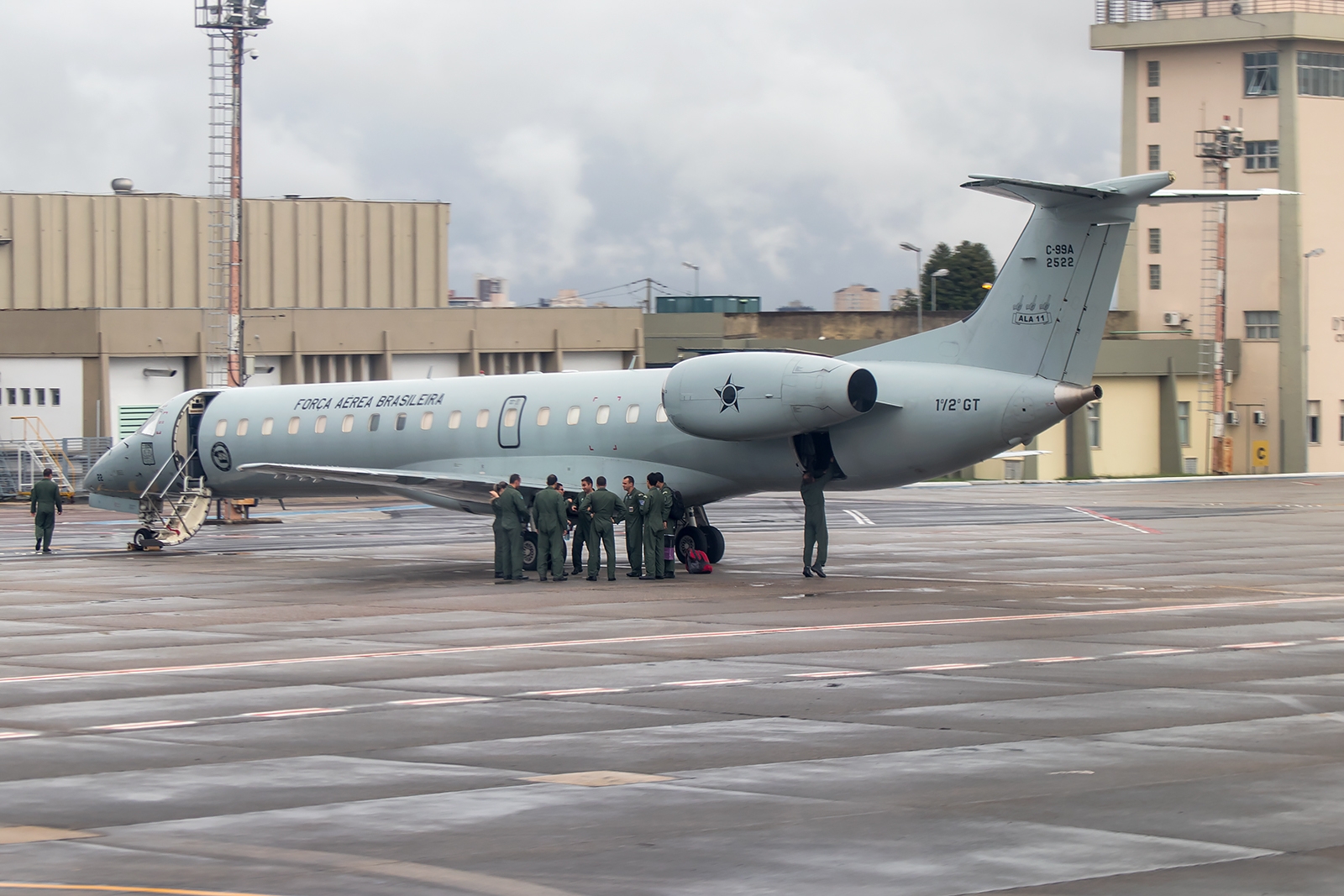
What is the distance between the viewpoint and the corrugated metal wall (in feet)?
227

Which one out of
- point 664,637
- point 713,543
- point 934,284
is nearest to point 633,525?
point 713,543

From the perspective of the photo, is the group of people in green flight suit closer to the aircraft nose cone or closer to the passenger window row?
the passenger window row

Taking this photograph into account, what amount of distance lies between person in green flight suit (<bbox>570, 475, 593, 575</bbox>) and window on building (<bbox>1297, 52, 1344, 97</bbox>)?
60.6 meters

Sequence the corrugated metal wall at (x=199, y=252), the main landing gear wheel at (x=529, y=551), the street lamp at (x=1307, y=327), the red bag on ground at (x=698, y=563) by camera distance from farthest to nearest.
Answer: the street lamp at (x=1307, y=327), the corrugated metal wall at (x=199, y=252), the main landing gear wheel at (x=529, y=551), the red bag on ground at (x=698, y=563)

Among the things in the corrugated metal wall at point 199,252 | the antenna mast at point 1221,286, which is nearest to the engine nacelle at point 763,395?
the corrugated metal wall at point 199,252

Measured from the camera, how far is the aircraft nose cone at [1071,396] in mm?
22766

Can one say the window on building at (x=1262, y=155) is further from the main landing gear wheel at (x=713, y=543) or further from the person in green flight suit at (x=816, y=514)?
the person in green flight suit at (x=816, y=514)

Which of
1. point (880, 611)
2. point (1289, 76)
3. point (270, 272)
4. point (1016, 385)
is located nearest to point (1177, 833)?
point (880, 611)

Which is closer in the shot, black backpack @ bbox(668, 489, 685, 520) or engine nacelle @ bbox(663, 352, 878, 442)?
engine nacelle @ bbox(663, 352, 878, 442)

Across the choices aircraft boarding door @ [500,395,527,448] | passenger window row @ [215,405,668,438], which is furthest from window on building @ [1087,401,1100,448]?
aircraft boarding door @ [500,395,527,448]

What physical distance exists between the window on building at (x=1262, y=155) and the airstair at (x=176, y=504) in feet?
192

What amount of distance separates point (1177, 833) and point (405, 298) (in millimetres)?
69577

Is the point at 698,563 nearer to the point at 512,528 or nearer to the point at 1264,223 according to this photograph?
the point at 512,528

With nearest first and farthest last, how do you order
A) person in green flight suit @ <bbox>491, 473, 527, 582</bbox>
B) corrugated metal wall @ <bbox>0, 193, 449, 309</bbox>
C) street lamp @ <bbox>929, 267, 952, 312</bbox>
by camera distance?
person in green flight suit @ <bbox>491, 473, 527, 582</bbox>
corrugated metal wall @ <bbox>0, 193, 449, 309</bbox>
street lamp @ <bbox>929, 267, 952, 312</bbox>
